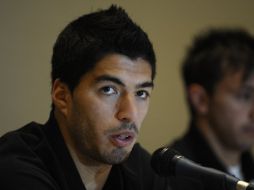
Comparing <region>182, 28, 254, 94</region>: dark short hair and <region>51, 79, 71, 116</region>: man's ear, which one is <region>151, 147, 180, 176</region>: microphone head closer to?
<region>51, 79, 71, 116</region>: man's ear

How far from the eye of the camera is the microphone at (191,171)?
2.97ft

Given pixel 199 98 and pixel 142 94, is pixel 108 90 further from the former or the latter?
pixel 199 98

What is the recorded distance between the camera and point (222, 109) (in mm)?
1807

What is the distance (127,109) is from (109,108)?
5 cm

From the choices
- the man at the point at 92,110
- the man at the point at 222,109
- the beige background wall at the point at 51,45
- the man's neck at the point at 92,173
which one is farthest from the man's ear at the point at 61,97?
the man at the point at 222,109

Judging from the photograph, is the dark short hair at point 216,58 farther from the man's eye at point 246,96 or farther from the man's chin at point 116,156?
the man's chin at point 116,156

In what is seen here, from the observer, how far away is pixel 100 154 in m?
1.21

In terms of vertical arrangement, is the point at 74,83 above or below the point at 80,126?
above

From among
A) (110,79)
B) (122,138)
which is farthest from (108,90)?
(122,138)

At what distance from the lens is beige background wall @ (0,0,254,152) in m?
1.72

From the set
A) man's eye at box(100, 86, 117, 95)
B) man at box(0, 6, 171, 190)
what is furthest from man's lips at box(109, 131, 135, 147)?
man's eye at box(100, 86, 117, 95)

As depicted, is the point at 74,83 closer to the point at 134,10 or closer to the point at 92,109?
the point at 92,109

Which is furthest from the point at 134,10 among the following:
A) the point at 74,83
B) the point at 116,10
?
the point at 74,83

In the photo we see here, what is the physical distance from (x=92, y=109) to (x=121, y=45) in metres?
0.19
